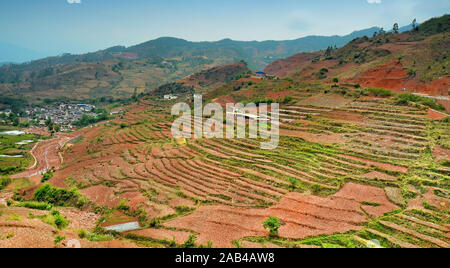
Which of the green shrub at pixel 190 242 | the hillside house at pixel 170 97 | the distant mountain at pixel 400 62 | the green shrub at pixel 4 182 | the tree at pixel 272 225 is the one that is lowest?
the green shrub at pixel 4 182

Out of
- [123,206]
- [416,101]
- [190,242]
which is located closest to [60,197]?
[123,206]

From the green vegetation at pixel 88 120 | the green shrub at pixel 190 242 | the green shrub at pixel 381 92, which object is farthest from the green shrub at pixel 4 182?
the green shrub at pixel 381 92

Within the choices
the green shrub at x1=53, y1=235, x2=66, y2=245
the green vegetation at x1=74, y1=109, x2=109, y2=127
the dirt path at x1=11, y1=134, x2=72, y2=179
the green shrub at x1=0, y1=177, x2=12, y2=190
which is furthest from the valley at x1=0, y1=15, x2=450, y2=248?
the green vegetation at x1=74, y1=109, x2=109, y2=127

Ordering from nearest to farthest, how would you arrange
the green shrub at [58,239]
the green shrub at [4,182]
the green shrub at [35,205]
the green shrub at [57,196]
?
the green shrub at [58,239], the green shrub at [35,205], the green shrub at [57,196], the green shrub at [4,182]

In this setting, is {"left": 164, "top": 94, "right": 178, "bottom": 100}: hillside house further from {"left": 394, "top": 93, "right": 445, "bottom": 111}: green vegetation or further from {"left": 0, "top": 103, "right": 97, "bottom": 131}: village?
{"left": 394, "top": 93, "right": 445, "bottom": 111}: green vegetation

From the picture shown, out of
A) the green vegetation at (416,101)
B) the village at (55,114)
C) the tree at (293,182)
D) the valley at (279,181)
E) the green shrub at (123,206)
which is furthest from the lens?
the village at (55,114)

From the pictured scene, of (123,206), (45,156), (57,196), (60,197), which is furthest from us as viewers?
(45,156)

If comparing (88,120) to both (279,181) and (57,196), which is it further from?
(279,181)

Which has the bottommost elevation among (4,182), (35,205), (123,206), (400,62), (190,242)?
(4,182)

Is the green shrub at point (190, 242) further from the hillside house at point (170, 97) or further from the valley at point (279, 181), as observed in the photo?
the hillside house at point (170, 97)

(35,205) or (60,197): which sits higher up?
(35,205)

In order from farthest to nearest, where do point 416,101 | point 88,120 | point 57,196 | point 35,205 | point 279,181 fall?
point 88,120 → point 416,101 → point 57,196 → point 279,181 → point 35,205
